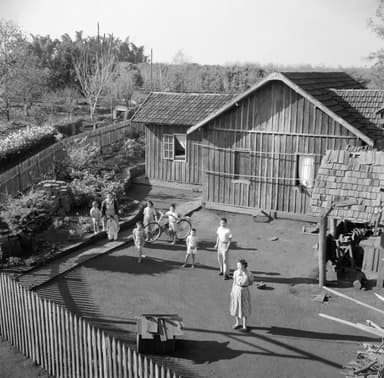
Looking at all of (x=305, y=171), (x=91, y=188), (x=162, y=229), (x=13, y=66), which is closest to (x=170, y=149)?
(x=91, y=188)

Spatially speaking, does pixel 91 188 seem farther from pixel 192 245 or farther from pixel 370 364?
pixel 370 364

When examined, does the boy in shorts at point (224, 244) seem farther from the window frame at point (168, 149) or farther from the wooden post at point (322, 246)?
the window frame at point (168, 149)

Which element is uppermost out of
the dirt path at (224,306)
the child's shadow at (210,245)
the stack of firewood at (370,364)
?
the stack of firewood at (370,364)

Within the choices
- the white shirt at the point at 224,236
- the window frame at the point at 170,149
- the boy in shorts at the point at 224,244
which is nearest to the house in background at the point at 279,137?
the window frame at the point at 170,149

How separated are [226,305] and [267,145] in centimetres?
907

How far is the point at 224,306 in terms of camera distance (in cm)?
1430

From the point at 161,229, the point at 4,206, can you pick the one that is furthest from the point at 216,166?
the point at 4,206

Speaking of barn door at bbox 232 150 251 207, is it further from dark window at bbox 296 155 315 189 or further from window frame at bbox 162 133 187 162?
window frame at bbox 162 133 187 162

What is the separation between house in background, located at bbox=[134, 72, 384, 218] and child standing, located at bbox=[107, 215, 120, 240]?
5.60m

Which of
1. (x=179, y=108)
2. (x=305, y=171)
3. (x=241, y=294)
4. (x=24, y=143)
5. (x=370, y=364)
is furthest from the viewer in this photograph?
(x=24, y=143)

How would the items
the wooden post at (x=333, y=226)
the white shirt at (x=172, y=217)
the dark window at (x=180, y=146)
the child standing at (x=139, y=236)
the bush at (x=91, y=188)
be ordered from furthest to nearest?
1. the dark window at (x=180, y=146)
2. the bush at (x=91, y=188)
3. the white shirt at (x=172, y=217)
4. the child standing at (x=139, y=236)
5. the wooden post at (x=333, y=226)

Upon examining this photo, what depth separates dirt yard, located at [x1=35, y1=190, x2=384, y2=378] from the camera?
11591 millimetres

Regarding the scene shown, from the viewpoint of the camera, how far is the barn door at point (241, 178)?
73.2ft

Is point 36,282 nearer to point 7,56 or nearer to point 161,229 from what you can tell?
point 161,229
